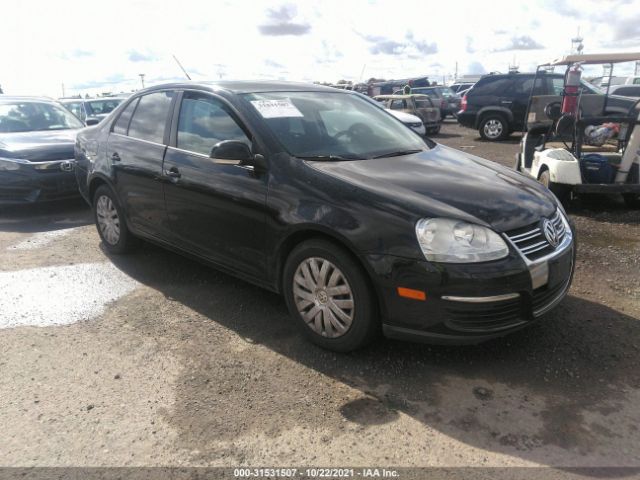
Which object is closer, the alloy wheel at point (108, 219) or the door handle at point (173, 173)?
the door handle at point (173, 173)

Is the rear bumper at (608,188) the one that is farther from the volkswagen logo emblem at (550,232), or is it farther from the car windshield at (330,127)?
the volkswagen logo emblem at (550,232)

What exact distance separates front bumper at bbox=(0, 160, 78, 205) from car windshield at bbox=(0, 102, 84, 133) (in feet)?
4.30

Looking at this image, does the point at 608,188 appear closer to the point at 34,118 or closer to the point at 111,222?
the point at 111,222

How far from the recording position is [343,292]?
119 inches

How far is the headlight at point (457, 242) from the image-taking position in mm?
2725

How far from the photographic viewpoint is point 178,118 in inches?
163

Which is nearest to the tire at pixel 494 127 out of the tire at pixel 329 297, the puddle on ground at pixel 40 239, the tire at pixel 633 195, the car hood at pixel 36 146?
the tire at pixel 633 195

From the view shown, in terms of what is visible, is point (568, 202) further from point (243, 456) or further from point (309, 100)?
point (243, 456)

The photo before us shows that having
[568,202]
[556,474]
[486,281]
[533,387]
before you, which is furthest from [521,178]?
[568,202]

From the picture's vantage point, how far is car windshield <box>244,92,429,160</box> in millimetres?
3527

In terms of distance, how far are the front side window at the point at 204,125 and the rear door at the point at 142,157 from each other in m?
0.22

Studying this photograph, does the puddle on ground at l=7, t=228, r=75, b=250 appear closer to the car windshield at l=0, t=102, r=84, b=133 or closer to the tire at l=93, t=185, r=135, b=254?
the tire at l=93, t=185, r=135, b=254

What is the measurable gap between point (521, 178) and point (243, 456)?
2.60 meters

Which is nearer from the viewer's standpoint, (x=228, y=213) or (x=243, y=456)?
(x=243, y=456)
